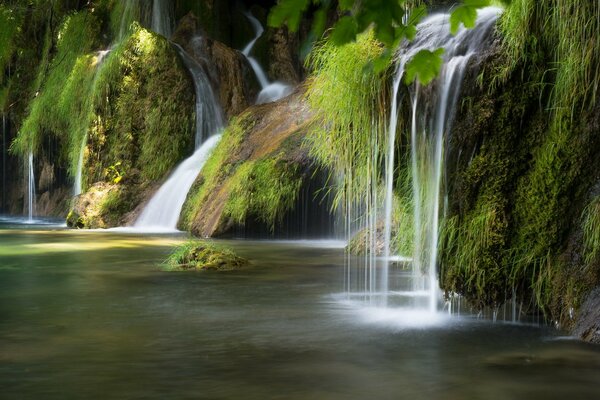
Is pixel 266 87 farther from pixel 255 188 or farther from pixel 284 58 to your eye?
pixel 255 188

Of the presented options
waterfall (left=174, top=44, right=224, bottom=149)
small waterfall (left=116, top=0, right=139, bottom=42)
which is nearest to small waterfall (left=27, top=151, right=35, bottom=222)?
small waterfall (left=116, top=0, right=139, bottom=42)

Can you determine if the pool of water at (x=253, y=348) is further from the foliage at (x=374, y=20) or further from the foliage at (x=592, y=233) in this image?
the foliage at (x=374, y=20)

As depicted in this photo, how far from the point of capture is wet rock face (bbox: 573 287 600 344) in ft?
15.0

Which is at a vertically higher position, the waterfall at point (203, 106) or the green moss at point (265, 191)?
the waterfall at point (203, 106)

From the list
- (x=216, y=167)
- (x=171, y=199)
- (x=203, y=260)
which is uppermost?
(x=216, y=167)

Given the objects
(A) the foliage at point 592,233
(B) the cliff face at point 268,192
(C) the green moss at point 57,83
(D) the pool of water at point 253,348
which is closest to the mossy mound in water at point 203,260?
(D) the pool of water at point 253,348

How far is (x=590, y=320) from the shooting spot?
4.65 metres

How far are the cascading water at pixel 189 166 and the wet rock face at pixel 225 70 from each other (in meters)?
0.25

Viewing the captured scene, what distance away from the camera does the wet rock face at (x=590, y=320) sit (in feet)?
15.0

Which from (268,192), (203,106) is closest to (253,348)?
(268,192)

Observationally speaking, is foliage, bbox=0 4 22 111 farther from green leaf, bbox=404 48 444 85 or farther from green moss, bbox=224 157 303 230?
green leaf, bbox=404 48 444 85

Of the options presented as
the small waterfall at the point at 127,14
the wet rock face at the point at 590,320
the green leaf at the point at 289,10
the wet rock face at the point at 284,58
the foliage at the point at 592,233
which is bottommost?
the wet rock face at the point at 590,320

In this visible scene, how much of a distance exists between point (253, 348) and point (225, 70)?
650 inches

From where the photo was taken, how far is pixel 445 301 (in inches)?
227
